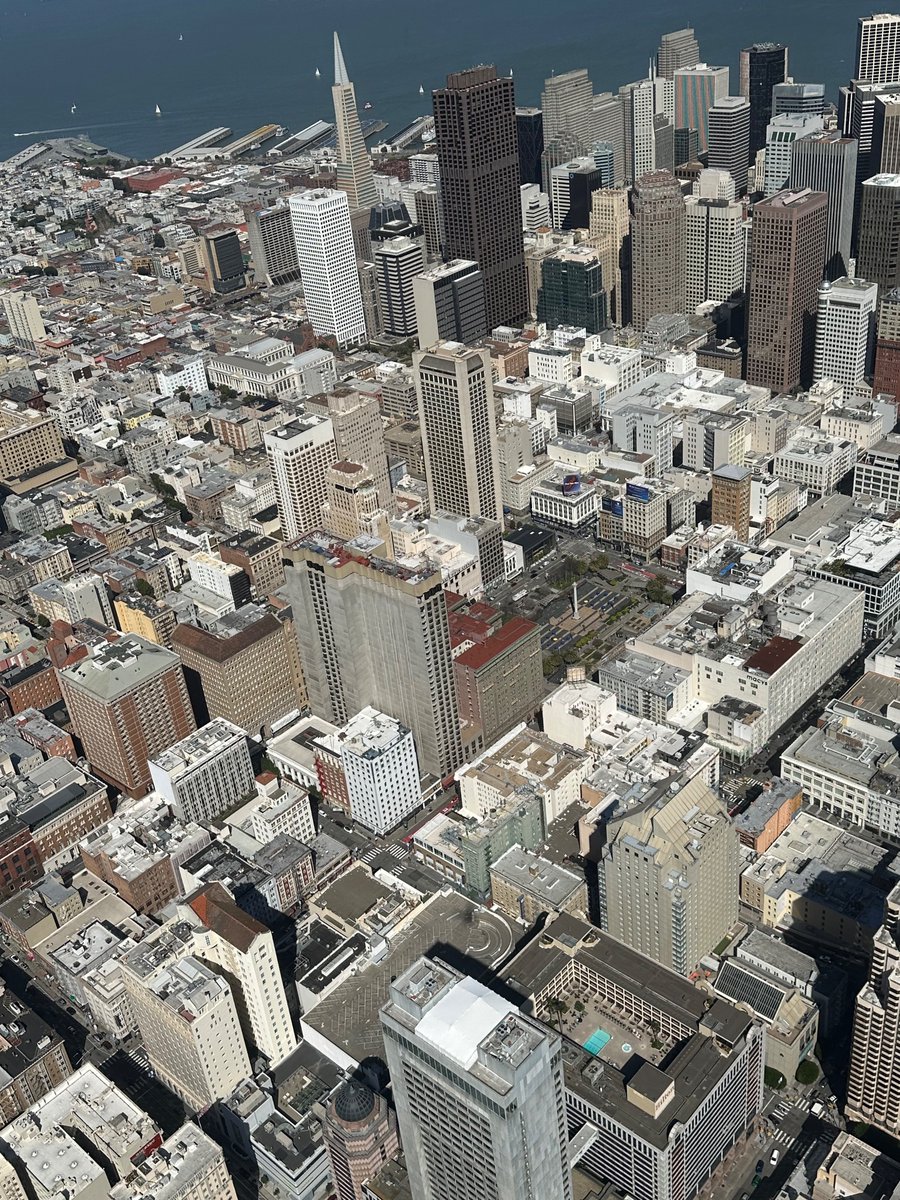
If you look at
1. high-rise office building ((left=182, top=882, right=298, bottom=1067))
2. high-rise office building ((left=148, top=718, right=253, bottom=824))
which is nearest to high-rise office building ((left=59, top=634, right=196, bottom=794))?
high-rise office building ((left=148, top=718, right=253, bottom=824))

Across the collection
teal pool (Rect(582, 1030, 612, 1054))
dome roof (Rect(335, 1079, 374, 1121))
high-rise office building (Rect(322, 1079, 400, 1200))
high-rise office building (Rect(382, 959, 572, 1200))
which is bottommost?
teal pool (Rect(582, 1030, 612, 1054))

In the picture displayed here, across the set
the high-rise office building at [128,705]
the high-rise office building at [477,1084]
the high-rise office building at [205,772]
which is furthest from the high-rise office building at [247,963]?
the high-rise office building at [128,705]

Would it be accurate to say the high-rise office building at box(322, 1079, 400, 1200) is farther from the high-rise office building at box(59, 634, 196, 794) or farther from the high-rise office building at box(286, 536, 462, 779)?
the high-rise office building at box(59, 634, 196, 794)

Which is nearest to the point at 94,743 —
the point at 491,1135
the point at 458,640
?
the point at 458,640

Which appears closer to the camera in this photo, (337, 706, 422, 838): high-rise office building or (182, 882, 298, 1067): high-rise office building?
(182, 882, 298, 1067): high-rise office building

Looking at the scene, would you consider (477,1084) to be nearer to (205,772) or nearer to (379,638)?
(379,638)

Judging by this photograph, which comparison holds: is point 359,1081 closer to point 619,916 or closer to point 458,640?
point 619,916

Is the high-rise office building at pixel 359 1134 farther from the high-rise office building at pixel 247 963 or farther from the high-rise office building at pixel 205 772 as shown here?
the high-rise office building at pixel 205 772
